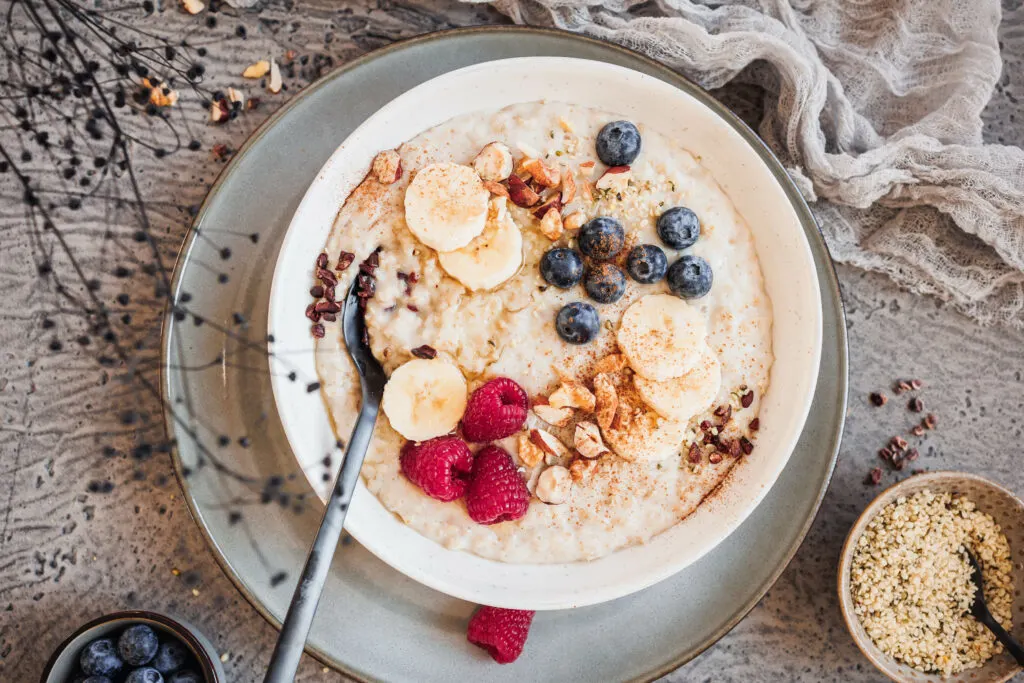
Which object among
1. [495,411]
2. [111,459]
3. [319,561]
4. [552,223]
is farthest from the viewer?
[111,459]

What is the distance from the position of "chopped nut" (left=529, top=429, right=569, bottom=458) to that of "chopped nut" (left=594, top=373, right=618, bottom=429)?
0.12 meters

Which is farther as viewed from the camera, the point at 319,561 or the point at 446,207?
the point at 446,207

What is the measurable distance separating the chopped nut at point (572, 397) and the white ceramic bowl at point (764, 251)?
386 millimetres

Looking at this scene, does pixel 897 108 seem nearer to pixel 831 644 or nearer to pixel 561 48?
pixel 561 48

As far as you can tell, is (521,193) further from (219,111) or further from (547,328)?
Answer: (219,111)

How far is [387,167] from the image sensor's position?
5.90 ft

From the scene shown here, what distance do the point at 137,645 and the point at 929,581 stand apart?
2.00 m

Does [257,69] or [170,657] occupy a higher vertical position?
[257,69]

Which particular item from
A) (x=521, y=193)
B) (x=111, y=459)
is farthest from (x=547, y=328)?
(x=111, y=459)

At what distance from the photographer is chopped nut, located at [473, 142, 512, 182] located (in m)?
1.80

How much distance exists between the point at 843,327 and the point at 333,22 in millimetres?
1556

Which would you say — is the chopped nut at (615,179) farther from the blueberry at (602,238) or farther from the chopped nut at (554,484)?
the chopped nut at (554,484)

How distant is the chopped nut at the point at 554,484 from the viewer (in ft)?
5.80

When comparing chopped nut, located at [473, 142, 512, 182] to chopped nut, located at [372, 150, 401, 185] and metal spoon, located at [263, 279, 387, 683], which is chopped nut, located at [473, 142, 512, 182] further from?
metal spoon, located at [263, 279, 387, 683]
